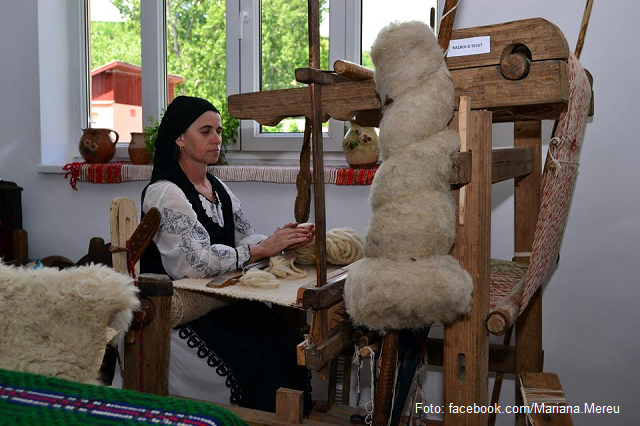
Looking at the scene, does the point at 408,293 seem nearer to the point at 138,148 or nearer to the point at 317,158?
the point at 317,158

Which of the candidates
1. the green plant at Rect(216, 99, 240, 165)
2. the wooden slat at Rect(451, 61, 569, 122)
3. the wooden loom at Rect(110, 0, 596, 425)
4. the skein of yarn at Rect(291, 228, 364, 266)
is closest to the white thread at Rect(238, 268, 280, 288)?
the skein of yarn at Rect(291, 228, 364, 266)

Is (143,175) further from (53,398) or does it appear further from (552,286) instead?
(53,398)

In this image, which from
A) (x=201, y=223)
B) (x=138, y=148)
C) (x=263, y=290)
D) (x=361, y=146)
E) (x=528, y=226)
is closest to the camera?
(x=263, y=290)

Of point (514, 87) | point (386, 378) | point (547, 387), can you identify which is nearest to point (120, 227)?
point (386, 378)

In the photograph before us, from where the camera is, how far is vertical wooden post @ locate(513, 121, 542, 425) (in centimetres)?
176

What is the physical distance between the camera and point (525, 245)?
181cm

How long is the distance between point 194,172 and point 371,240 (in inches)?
50.2

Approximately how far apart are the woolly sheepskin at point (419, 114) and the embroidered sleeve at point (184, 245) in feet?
3.31

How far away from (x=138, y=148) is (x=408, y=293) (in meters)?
2.23

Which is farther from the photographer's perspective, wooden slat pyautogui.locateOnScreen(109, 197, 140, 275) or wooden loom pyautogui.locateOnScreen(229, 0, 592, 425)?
wooden slat pyautogui.locateOnScreen(109, 197, 140, 275)

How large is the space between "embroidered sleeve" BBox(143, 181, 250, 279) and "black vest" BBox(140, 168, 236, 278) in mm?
62

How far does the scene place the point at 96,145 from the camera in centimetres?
301

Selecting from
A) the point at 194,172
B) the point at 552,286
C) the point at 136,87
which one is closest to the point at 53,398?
the point at 194,172

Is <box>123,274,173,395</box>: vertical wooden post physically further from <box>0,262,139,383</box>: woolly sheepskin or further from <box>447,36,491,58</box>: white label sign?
<box>447,36,491,58</box>: white label sign
